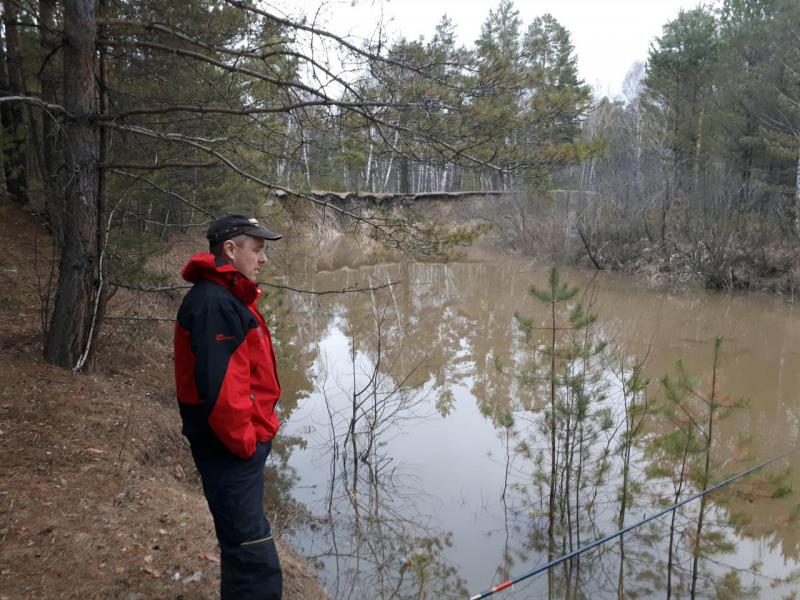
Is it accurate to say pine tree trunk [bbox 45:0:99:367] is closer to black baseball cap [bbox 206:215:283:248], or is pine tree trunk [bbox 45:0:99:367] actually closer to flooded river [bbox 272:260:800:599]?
flooded river [bbox 272:260:800:599]

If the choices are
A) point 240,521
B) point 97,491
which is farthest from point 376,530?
point 240,521

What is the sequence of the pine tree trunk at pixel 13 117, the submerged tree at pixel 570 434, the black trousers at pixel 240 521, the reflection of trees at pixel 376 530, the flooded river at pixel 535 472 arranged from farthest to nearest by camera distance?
the pine tree trunk at pixel 13 117 → the submerged tree at pixel 570 434 → the flooded river at pixel 535 472 → the reflection of trees at pixel 376 530 → the black trousers at pixel 240 521

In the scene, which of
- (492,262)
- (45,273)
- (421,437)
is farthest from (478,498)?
(492,262)

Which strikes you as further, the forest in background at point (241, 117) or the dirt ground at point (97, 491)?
the forest in background at point (241, 117)

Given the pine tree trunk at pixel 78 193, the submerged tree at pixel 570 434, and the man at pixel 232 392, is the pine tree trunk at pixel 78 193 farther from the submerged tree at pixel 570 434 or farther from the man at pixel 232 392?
the submerged tree at pixel 570 434

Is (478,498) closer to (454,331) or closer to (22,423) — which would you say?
(22,423)

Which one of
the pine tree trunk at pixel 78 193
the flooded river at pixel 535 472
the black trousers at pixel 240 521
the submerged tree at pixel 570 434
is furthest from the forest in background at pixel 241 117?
the black trousers at pixel 240 521

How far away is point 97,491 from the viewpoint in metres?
4.14

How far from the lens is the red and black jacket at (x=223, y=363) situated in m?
2.37

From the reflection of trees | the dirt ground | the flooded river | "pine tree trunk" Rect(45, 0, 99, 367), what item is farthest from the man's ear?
"pine tree trunk" Rect(45, 0, 99, 367)

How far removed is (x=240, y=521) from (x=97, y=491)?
2094 millimetres

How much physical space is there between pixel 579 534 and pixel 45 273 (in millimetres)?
8133

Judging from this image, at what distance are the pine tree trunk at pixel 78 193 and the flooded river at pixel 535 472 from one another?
2472mm

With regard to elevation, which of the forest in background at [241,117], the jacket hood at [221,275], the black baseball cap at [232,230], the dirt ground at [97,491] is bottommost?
the dirt ground at [97,491]
